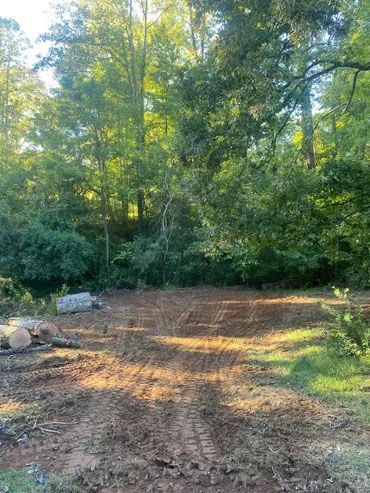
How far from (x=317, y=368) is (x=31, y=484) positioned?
4582 mm

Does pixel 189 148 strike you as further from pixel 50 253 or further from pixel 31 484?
pixel 50 253

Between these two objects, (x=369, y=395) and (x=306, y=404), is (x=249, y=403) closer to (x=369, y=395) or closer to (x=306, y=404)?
(x=306, y=404)

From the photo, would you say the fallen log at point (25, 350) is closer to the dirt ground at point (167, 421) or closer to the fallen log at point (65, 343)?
the fallen log at point (65, 343)

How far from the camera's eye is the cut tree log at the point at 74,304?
13078mm

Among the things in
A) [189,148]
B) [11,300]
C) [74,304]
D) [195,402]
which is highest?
[189,148]

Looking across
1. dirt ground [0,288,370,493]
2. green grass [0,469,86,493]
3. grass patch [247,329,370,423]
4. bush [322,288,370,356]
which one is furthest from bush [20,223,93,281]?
green grass [0,469,86,493]

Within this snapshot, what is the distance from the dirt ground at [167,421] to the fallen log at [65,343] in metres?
0.22

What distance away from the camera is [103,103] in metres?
19.0

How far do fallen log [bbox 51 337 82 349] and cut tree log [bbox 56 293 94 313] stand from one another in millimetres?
4231

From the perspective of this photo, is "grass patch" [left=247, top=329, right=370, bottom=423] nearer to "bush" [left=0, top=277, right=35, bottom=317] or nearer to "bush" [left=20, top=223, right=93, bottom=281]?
"bush" [left=0, top=277, right=35, bottom=317]

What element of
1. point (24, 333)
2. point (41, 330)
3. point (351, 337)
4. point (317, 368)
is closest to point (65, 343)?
point (41, 330)

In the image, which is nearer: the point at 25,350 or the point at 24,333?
the point at 25,350

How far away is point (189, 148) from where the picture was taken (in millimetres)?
8102

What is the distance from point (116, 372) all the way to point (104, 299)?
9904mm
